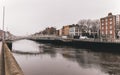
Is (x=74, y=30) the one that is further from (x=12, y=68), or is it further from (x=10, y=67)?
(x=12, y=68)

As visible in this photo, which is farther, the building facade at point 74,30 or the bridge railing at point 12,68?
the building facade at point 74,30

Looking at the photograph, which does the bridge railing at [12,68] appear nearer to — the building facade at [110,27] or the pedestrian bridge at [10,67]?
the pedestrian bridge at [10,67]

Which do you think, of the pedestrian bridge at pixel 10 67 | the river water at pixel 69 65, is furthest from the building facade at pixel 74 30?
the pedestrian bridge at pixel 10 67

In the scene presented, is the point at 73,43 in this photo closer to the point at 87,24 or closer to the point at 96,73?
the point at 87,24

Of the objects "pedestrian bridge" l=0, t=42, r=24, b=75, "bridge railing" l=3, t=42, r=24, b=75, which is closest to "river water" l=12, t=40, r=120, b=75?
"pedestrian bridge" l=0, t=42, r=24, b=75

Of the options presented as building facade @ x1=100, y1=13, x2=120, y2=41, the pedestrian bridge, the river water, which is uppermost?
building facade @ x1=100, y1=13, x2=120, y2=41

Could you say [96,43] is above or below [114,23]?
below

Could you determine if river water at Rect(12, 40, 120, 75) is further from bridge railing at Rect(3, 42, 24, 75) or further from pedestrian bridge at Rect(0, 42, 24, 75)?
bridge railing at Rect(3, 42, 24, 75)

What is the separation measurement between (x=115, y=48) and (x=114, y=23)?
138 ft

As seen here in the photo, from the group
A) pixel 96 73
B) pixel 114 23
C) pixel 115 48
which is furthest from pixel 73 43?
pixel 96 73

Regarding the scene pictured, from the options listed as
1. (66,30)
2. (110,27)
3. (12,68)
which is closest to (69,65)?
(12,68)

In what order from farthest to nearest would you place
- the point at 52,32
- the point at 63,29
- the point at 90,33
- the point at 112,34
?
the point at 52,32 < the point at 63,29 < the point at 90,33 < the point at 112,34

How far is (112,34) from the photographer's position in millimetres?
91062

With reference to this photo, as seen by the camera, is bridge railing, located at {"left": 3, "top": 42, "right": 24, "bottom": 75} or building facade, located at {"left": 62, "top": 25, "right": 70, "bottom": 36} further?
building facade, located at {"left": 62, "top": 25, "right": 70, "bottom": 36}
